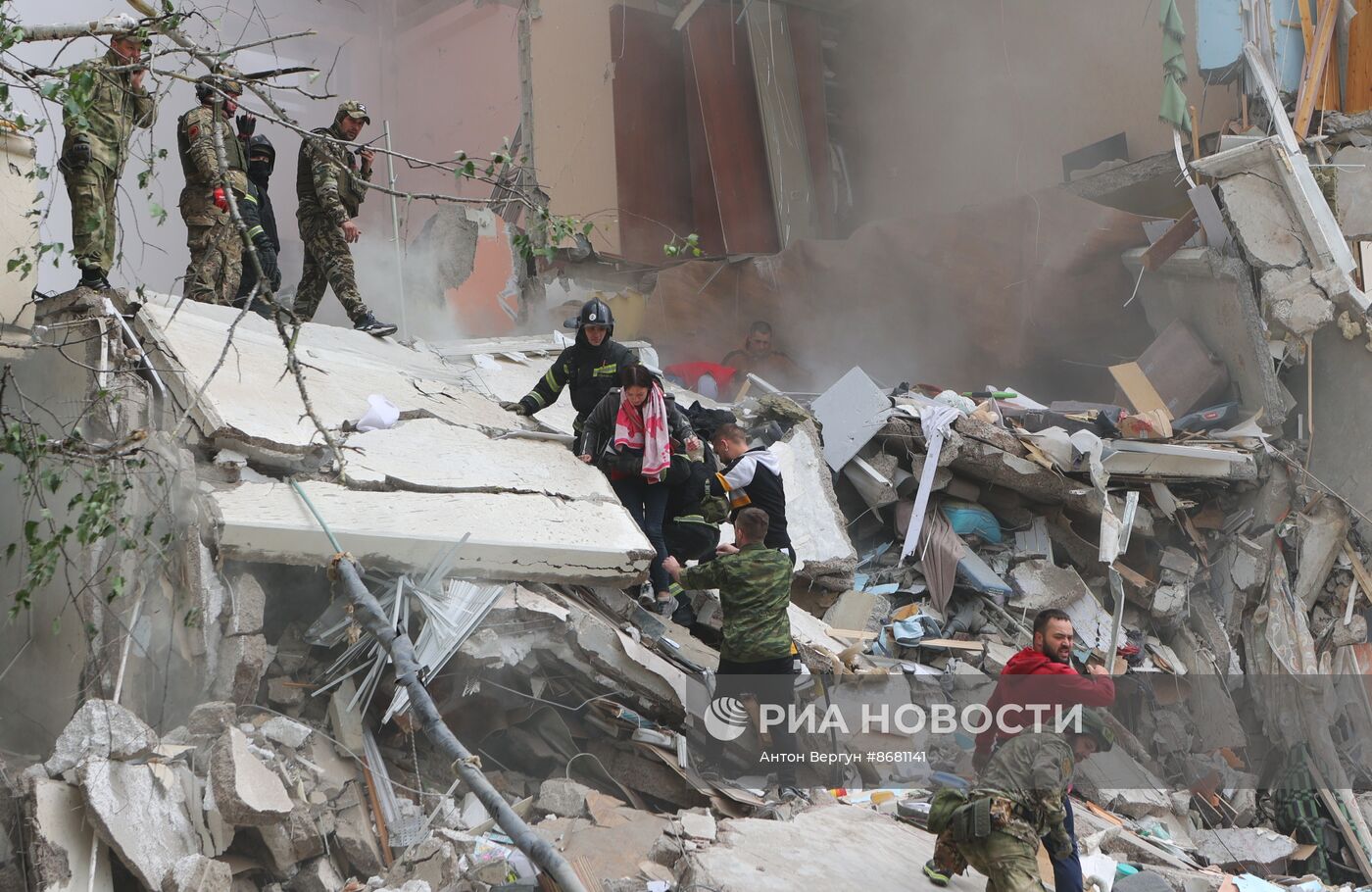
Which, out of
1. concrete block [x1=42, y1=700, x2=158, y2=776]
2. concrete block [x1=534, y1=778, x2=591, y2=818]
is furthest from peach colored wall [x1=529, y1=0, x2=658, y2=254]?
concrete block [x1=42, y1=700, x2=158, y2=776]

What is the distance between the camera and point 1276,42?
1018cm

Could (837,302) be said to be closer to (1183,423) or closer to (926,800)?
(1183,423)

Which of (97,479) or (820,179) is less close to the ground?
(820,179)

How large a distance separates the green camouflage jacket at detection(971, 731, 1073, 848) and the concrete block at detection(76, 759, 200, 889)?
280cm

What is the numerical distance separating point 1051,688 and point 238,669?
10.4 feet

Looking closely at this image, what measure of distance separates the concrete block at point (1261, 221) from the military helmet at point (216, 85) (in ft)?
25.0

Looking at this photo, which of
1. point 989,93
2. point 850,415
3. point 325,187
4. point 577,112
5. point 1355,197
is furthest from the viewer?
point 989,93

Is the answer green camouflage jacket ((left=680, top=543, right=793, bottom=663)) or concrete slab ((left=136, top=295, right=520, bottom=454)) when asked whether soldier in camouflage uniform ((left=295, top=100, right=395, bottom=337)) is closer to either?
concrete slab ((left=136, top=295, right=520, bottom=454))

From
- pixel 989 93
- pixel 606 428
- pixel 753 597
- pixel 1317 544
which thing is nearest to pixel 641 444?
pixel 606 428

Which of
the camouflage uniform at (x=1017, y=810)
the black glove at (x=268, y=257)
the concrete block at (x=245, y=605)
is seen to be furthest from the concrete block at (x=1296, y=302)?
the concrete block at (x=245, y=605)

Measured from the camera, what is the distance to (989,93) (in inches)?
542

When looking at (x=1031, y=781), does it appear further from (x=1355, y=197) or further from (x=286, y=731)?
(x=1355, y=197)

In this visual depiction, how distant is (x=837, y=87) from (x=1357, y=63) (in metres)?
6.21

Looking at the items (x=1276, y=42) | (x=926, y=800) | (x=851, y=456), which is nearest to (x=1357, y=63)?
(x=1276, y=42)
